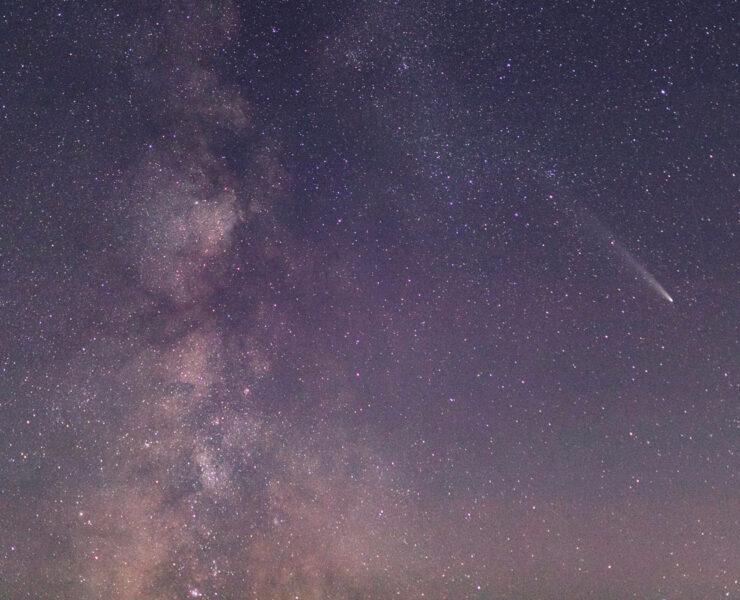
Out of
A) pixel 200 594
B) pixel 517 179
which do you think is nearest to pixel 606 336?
pixel 517 179

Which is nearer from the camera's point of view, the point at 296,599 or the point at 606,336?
the point at 606,336

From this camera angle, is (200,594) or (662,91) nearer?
(662,91)

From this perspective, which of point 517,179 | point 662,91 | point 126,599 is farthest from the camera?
point 126,599

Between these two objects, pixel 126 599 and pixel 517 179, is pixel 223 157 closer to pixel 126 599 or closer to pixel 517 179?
pixel 517 179

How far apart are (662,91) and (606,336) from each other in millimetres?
2361

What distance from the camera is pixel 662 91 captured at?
14.6 feet

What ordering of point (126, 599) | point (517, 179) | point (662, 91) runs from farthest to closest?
point (126, 599)
point (517, 179)
point (662, 91)

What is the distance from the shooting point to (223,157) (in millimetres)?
4969

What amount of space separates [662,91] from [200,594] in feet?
22.8

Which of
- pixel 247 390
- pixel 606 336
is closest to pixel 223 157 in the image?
pixel 247 390

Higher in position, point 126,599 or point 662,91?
point 662,91

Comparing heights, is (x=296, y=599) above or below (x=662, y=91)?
below

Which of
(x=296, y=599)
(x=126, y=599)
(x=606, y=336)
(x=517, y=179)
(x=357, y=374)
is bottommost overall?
(x=296, y=599)

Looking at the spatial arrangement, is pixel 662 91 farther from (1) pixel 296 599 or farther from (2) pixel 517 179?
(1) pixel 296 599
